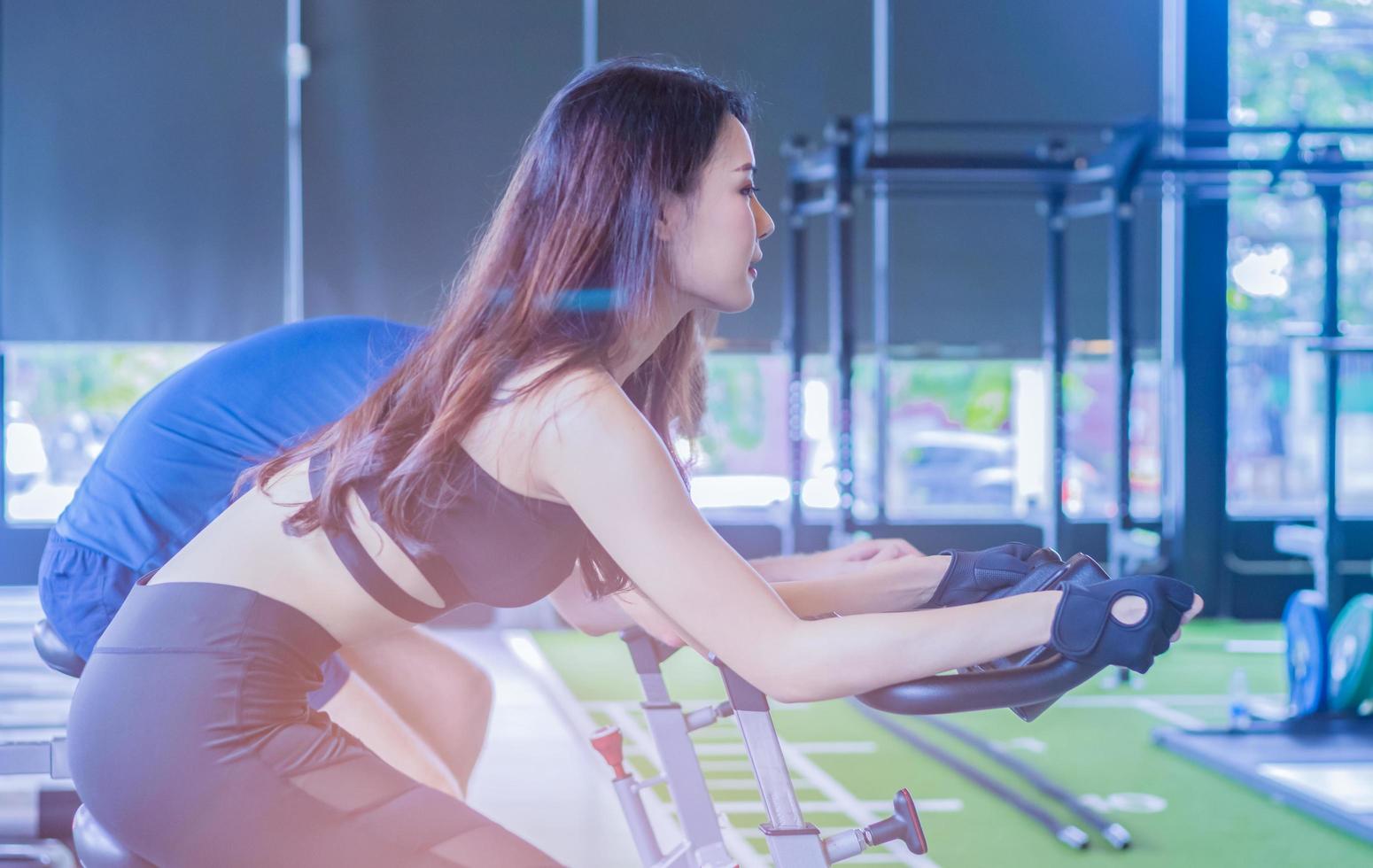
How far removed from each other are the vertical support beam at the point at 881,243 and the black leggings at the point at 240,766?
5664 mm

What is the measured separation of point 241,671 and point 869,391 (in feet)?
20.3

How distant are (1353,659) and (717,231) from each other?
3863mm

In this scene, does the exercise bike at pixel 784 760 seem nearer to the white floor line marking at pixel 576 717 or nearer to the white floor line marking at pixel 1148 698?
the white floor line marking at pixel 576 717

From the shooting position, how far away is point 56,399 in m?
6.66

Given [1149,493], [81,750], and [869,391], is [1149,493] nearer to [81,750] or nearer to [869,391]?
[869,391]

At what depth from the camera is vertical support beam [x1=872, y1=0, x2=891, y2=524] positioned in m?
6.70

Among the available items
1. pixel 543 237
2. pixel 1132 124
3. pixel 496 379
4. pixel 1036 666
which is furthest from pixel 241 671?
pixel 1132 124

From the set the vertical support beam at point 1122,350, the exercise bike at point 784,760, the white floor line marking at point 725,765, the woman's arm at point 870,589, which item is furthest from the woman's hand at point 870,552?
the vertical support beam at point 1122,350

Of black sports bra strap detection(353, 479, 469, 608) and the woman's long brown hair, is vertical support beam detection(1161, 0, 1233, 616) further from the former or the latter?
black sports bra strap detection(353, 479, 469, 608)

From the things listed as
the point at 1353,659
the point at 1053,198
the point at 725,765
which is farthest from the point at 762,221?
the point at 1053,198

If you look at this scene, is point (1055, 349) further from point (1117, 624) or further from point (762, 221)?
point (1117, 624)

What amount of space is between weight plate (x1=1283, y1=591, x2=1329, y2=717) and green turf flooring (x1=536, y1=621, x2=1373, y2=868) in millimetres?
352

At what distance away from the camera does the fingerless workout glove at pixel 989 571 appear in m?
1.21

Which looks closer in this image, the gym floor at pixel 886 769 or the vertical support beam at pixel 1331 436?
the gym floor at pixel 886 769
